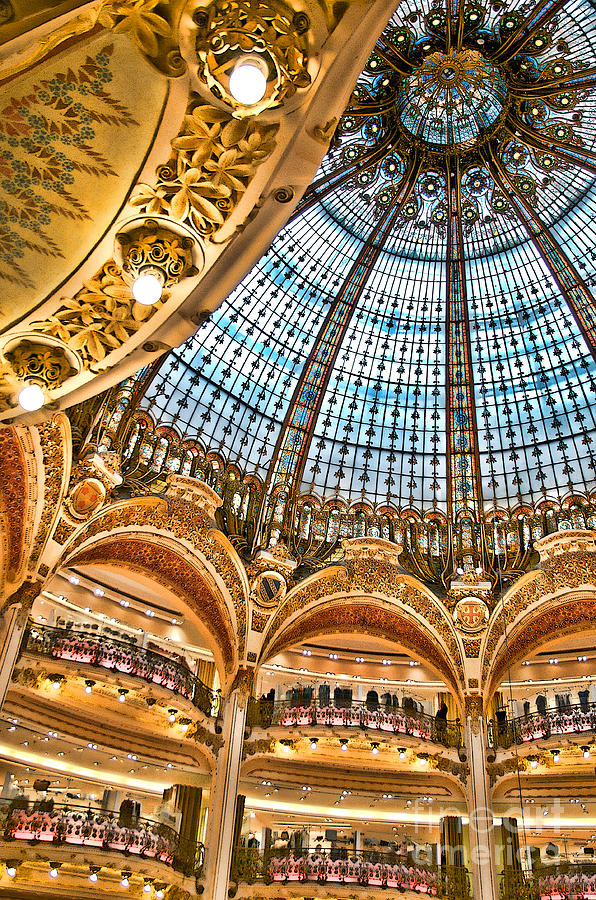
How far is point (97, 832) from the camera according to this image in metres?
21.3

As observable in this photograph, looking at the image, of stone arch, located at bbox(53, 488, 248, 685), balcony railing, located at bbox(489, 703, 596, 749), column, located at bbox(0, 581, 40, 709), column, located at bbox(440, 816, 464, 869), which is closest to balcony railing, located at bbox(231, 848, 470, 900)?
column, located at bbox(440, 816, 464, 869)

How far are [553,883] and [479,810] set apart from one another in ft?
9.39

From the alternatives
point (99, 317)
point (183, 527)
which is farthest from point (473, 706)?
point (99, 317)

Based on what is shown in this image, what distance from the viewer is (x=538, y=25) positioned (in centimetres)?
2169

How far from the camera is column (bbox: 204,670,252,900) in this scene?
2270 cm

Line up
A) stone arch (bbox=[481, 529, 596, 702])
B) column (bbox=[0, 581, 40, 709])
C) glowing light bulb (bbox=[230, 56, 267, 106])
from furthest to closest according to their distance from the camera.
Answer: stone arch (bbox=[481, 529, 596, 702]), column (bbox=[0, 581, 40, 709]), glowing light bulb (bbox=[230, 56, 267, 106])

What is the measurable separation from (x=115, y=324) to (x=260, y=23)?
3.56 metres

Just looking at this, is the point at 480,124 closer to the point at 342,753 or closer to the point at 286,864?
the point at 342,753

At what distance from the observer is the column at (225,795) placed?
894 inches

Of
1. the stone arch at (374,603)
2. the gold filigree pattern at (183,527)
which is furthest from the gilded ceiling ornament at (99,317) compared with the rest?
the stone arch at (374,603)

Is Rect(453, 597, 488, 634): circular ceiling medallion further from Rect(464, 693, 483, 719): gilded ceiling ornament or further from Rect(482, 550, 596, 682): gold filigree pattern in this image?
Rect(464, 693, 483, 719): gilded ceiling ornament

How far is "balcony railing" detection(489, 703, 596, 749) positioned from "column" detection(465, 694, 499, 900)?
31.1 inches

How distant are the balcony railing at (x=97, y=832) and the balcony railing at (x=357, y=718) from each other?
4378 millimetres

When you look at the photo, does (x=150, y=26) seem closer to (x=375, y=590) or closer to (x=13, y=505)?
(x=13, y=505)
